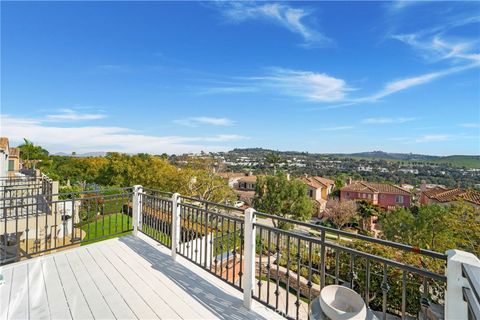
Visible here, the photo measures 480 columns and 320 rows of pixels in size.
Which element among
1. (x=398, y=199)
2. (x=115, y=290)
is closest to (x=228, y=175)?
(x=398, y=199)

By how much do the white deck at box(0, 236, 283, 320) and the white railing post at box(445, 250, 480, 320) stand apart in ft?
5.57

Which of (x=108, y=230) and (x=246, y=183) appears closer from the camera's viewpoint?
(x=108, y=230)

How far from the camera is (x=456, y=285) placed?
1416 mm

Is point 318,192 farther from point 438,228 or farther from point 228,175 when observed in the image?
point 438,228

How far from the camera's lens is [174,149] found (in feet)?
97.2

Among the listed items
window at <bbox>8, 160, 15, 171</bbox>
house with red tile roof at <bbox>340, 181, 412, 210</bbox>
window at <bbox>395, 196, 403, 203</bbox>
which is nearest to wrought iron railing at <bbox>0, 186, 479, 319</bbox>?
window at <bbox>8, 160, 15, 171</bbox>

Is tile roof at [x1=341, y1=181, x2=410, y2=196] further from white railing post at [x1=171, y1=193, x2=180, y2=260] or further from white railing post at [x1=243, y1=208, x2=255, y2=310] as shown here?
white railing post at [x1=243, y1=208, x2=255, y2=310]

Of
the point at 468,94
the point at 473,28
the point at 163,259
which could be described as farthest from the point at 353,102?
the point at 163,259

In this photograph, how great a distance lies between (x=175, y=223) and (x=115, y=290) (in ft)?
4.24

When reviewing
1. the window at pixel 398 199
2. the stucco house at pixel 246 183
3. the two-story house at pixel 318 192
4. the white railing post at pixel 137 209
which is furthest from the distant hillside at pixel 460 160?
the white railing post at pixel 137 209

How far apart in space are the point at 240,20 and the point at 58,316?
1346 cm

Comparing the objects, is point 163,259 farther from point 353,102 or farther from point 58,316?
point 353,102

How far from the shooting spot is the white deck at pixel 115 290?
261 cm

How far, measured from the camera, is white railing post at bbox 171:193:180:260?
13.2 feet
